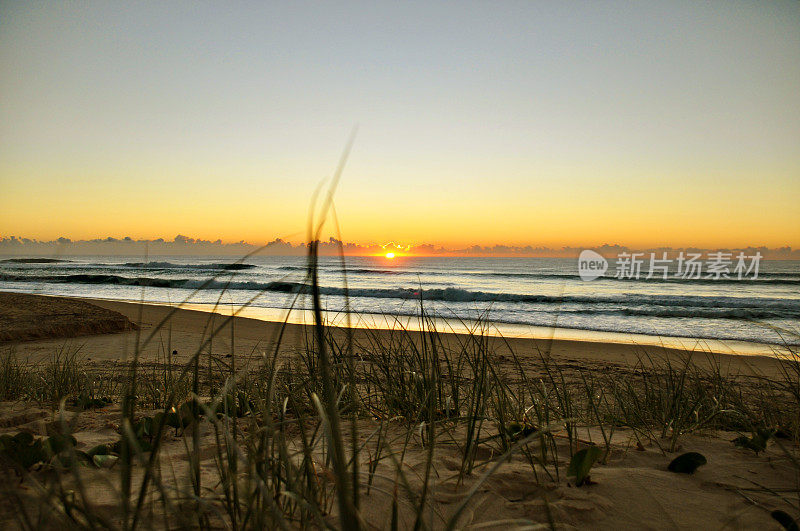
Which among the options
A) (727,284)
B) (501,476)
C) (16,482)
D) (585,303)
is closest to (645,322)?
(585,303)

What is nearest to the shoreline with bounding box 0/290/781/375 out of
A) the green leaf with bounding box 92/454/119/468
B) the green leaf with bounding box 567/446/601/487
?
the green leaf with bounding box 92/454/119/468

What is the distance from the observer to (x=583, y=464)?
1.54m

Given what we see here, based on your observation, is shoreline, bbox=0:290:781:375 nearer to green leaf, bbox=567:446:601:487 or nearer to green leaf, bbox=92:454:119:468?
green leaf, bbox=92:454:119:468

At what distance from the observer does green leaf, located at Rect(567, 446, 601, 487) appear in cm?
154

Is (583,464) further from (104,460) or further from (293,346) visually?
(293,346)

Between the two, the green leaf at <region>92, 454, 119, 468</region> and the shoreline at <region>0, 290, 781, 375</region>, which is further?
the shoreline at <region>0, 290, 781, 375</region>

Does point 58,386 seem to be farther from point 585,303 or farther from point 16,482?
point 585,303

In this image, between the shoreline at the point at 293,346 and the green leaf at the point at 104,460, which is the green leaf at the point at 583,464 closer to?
the green leaf at the point at 104,460

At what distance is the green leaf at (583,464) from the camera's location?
60.5 inches

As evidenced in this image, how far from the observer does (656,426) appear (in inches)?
97.8

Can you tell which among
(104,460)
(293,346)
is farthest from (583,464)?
(293,346)

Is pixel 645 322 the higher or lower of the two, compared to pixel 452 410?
lower

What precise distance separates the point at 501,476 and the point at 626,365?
6751 millimetres

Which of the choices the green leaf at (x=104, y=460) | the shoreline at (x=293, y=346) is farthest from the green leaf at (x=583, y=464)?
the shoreline at (x=293, y=346)
